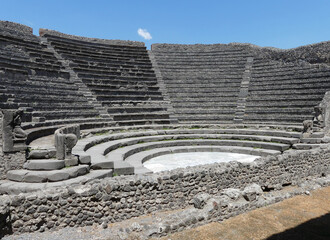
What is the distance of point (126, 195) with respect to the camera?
18.4ft

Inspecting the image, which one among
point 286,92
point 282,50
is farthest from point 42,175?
point 282,50

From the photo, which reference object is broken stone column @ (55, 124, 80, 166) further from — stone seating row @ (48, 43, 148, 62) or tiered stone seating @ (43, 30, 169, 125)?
stone seating row @ (48, 43, 148, 62)

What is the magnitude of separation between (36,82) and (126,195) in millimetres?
10974

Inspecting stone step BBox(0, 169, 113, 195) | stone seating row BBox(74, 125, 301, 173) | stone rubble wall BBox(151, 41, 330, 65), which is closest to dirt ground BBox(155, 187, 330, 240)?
stone step BBox(0, 169, 113, 195)

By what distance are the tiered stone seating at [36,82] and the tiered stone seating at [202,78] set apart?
6.78 metres

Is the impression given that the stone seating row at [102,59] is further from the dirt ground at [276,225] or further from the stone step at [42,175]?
the dirt ground at [276,225]

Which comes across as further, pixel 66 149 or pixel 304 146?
pixel 304 146

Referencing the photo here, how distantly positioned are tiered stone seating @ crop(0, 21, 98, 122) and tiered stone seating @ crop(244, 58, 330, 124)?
414 inches

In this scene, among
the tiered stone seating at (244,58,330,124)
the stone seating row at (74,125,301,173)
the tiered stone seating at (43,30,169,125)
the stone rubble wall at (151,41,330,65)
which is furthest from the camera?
the stone rubble wall at (151,41,330,65)

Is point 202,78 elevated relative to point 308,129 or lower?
elevated

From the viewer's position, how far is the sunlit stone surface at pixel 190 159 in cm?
899

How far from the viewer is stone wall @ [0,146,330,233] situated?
15.7ft

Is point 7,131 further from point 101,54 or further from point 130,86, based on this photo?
point 101,54

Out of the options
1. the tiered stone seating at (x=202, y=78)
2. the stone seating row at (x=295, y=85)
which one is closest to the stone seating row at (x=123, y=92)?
the tiered stone seating at (x=202, y=78)
